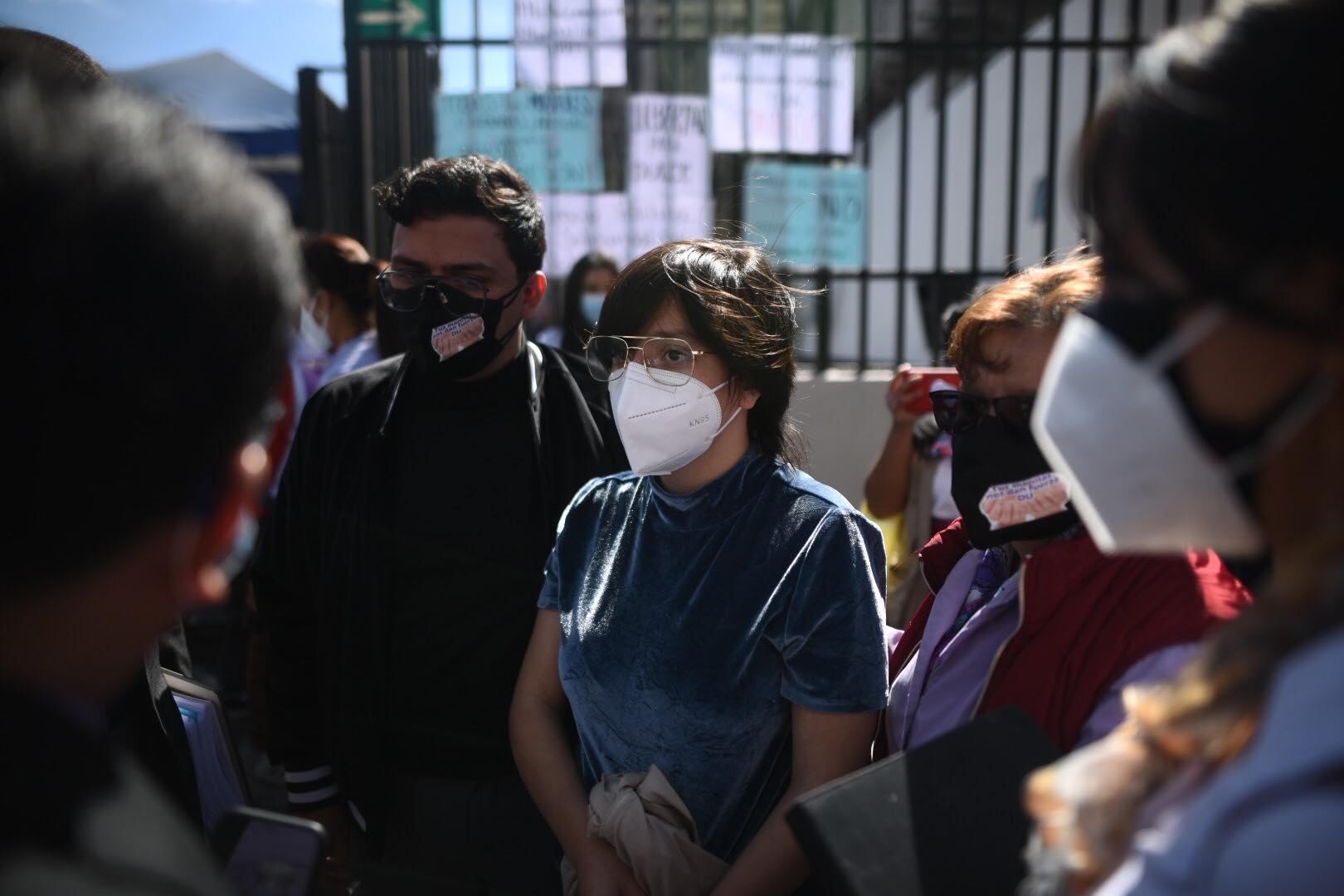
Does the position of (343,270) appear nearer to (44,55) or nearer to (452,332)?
(452,332)

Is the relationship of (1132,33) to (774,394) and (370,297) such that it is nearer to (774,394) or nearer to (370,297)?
(370,297)

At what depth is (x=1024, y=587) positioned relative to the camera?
1.55m

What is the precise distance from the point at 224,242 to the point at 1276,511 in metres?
0.85

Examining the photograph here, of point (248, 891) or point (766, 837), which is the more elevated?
point (248, 891)

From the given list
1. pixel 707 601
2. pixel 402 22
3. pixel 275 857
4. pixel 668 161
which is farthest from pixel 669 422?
pixel 402 22

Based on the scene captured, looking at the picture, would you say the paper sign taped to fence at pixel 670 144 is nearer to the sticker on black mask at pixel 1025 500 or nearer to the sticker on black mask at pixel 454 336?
the sticker on black mask at pixel 454 336

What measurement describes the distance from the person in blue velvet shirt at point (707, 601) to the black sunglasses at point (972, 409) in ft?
0.88

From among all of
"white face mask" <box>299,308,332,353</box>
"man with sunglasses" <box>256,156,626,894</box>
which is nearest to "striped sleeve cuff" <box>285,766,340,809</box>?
"man with sunglasses" <box>256,156,626,894</box>

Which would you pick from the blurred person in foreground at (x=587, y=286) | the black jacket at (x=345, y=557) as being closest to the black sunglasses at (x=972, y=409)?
the black jacket at (x=345, y=557)

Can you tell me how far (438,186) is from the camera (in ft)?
8.11

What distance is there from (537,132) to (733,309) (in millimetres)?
3812

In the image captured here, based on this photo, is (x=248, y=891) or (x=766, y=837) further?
(x=766, y=837)

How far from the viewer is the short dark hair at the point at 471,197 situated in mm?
2475

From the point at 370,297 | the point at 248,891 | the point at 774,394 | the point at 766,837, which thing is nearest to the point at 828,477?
the point at 370,297
